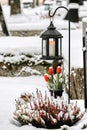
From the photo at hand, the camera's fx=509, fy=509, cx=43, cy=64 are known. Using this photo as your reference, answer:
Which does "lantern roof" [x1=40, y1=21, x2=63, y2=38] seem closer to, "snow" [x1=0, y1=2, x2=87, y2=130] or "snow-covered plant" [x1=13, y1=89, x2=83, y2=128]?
"snow-covered plant" [x1=13, y1=89, x2=83, y2=128]

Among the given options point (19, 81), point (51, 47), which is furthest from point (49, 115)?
point (19, 81)

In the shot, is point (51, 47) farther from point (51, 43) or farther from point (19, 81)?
point (19, 81)

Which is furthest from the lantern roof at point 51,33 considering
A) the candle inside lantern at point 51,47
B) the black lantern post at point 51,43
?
the candle inside lantern at point 51,47

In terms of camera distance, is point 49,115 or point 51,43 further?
point 51,43

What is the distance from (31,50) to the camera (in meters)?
13.0

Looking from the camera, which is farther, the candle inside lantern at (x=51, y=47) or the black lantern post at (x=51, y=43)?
the candle inside lantern at (x=51, y=47)

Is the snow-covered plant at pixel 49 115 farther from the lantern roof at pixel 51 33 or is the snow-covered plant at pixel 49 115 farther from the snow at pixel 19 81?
the lantern roof at pixel 51 33

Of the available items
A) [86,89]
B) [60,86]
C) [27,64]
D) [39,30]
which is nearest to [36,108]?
[86,89]

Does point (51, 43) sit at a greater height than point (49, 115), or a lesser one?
greater

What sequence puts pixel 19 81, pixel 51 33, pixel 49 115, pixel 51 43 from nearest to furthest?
pixel 49 115
pixel 51 33
pixel 51 43
pixel 19 81

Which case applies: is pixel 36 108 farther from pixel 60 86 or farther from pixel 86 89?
pixel 60 86

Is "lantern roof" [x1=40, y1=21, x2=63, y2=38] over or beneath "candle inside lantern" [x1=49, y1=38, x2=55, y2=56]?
over

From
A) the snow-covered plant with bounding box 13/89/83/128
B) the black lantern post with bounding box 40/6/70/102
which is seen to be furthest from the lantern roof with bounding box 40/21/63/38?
the snow-covered plant with bounding box 13/89/83/128

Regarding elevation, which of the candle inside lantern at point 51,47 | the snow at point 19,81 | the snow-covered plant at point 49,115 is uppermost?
the candle inside lantern at point 51,47
